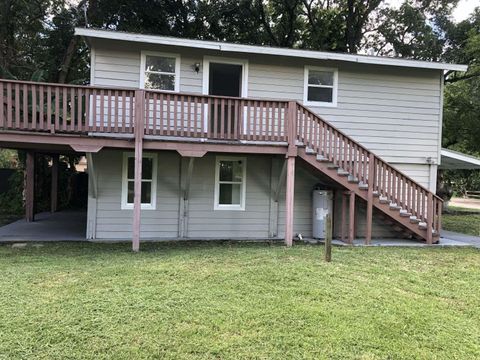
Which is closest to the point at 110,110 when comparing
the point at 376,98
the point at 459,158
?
the point at 376,98

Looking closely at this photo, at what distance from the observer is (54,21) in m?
18.0

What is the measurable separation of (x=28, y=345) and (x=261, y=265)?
364 cm

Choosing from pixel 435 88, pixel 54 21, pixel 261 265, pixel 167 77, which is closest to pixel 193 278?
pixel 261 265

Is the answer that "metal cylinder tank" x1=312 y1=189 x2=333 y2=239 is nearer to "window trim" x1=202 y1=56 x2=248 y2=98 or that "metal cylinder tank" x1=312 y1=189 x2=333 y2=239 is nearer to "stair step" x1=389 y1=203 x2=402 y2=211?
"stair step" x1=389 y1=203 x2=402 y2=211

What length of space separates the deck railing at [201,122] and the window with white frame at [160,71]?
99 cm

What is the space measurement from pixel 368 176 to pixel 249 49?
159 inches

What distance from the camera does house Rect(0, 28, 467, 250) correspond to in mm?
8656

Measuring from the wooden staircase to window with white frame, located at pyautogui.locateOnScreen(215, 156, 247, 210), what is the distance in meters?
2.03

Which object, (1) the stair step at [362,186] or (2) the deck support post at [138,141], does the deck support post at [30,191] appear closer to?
(2) the deck support post at [138,141]

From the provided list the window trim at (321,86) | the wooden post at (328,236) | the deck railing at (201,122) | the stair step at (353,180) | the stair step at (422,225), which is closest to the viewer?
the wooden post at (328,236)

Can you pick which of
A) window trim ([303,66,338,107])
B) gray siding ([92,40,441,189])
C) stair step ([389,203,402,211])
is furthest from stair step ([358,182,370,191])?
window trim ([303,66,338,107])

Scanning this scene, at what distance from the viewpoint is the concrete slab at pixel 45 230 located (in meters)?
9.71

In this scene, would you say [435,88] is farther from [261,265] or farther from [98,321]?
[98,321]

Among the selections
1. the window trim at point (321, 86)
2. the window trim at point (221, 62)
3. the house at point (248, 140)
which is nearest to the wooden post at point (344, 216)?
the house at point (248, 140)
